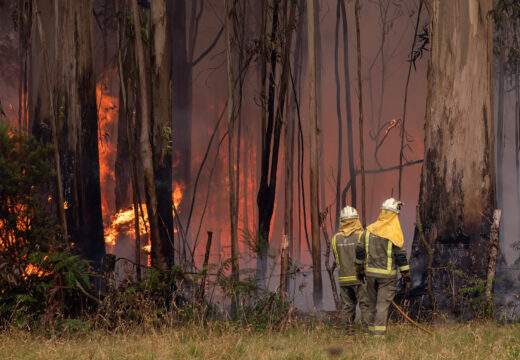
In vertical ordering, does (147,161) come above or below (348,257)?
above

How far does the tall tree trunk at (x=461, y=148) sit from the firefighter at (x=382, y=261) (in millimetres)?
2135

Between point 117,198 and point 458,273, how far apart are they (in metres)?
6.22

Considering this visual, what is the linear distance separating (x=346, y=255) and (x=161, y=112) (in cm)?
456

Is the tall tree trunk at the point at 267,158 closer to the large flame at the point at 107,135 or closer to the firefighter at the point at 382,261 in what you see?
the large flame at the point at 107,135

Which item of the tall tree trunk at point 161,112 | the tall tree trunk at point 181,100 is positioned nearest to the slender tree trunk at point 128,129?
the tall tree trunk at point 161,112

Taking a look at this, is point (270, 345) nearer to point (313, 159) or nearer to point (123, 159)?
point (313, 159)

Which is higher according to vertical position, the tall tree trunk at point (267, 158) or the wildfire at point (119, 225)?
the tall tree trunk at point (267, 158)

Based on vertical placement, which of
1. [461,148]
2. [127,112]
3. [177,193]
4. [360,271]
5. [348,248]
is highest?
[127,112]

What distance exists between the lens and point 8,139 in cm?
806

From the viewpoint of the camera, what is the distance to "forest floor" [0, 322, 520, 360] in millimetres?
5371

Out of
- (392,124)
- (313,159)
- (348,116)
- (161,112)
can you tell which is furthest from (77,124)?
(392,124)

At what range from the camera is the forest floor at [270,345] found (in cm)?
537

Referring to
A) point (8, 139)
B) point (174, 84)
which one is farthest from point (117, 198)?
point (8, 139)

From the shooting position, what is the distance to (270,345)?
6.04 metres
